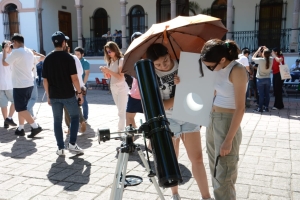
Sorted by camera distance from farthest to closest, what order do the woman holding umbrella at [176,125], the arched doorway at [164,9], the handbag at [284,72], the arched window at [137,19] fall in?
the arched window at [137,19] → the arched doorway at [164,9] → the handbag at [284,72] → the woman holding umbrella at [176,125]

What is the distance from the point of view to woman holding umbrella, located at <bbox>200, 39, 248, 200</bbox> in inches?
90.7

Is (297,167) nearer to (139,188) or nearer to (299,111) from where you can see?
(139,188)

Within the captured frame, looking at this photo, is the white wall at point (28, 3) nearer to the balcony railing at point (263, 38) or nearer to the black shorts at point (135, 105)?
the balcony railing at point (263, 38)

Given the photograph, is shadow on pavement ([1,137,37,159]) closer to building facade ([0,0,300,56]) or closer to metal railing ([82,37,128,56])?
building facade ([0,0,300,56])

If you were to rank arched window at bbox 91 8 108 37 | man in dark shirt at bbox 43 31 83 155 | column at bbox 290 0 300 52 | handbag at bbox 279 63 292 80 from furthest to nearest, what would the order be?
arched window at bbox 91 8 108 37 < column at bbox 290 0 300 52 < handbag at bbox 279 63 292 80 < man in dark shirt at bbox 43 31 83 155

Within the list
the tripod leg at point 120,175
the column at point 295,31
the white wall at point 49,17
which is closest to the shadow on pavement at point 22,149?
the tripod leg at point 120,175

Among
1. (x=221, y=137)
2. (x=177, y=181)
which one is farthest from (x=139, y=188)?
(x=177, y=181)

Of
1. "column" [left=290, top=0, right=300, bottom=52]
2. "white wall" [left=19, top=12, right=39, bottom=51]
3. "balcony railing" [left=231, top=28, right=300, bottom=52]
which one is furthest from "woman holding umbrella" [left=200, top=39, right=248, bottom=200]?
"white wall" [left=19, top=12, right=39, bottom=51]

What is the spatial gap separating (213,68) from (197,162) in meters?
1.08

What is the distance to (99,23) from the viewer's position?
19156 millimetres

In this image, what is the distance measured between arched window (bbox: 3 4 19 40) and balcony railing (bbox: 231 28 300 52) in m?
12.4

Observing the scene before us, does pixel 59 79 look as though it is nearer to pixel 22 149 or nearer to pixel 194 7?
pixel 22 149

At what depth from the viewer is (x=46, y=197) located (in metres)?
3.47

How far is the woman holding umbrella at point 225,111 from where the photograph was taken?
2.30 metres
